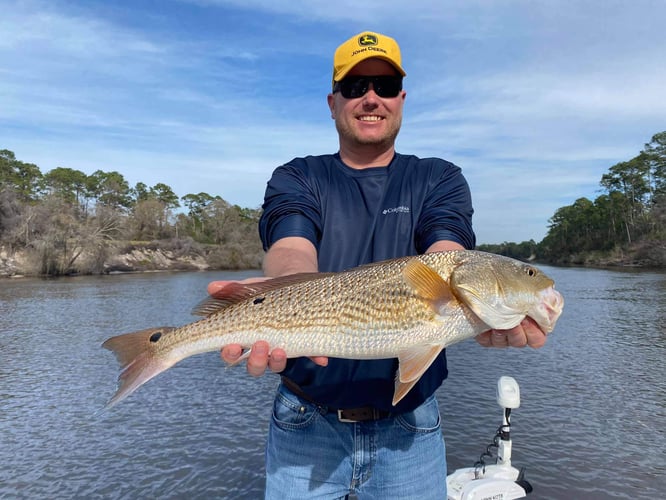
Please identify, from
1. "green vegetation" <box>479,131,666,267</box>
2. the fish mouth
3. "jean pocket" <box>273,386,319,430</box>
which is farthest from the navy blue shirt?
"green vegetation" <box>479,131,666,267</box>

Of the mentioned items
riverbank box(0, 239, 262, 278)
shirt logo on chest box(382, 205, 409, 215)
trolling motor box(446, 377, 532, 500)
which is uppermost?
shirt logo on chest box(382, 205, 409, 215)

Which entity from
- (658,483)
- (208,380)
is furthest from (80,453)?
(658,483)

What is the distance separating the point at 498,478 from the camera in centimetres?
674

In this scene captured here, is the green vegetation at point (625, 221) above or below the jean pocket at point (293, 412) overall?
above

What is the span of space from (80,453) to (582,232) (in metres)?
111

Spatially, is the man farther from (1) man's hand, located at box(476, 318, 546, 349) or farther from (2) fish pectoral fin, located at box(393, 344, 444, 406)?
(2) fish pectoral fin, located at box(393, 344, 444, 406)

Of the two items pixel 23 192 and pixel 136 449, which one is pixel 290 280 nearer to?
pixel 136 449

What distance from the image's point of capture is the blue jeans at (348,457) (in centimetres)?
292

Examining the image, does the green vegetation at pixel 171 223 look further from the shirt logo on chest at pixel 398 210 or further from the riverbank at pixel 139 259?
the shirt logo on chest at pixel 398 210

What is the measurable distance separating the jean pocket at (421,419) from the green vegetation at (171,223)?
66.5m

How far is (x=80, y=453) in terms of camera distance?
10.5 m

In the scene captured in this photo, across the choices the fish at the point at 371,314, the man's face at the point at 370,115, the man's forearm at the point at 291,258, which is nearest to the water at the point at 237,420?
the fish at the point at 371,314

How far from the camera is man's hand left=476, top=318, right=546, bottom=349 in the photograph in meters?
2.82

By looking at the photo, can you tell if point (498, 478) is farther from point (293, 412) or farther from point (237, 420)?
point (237, 420)
